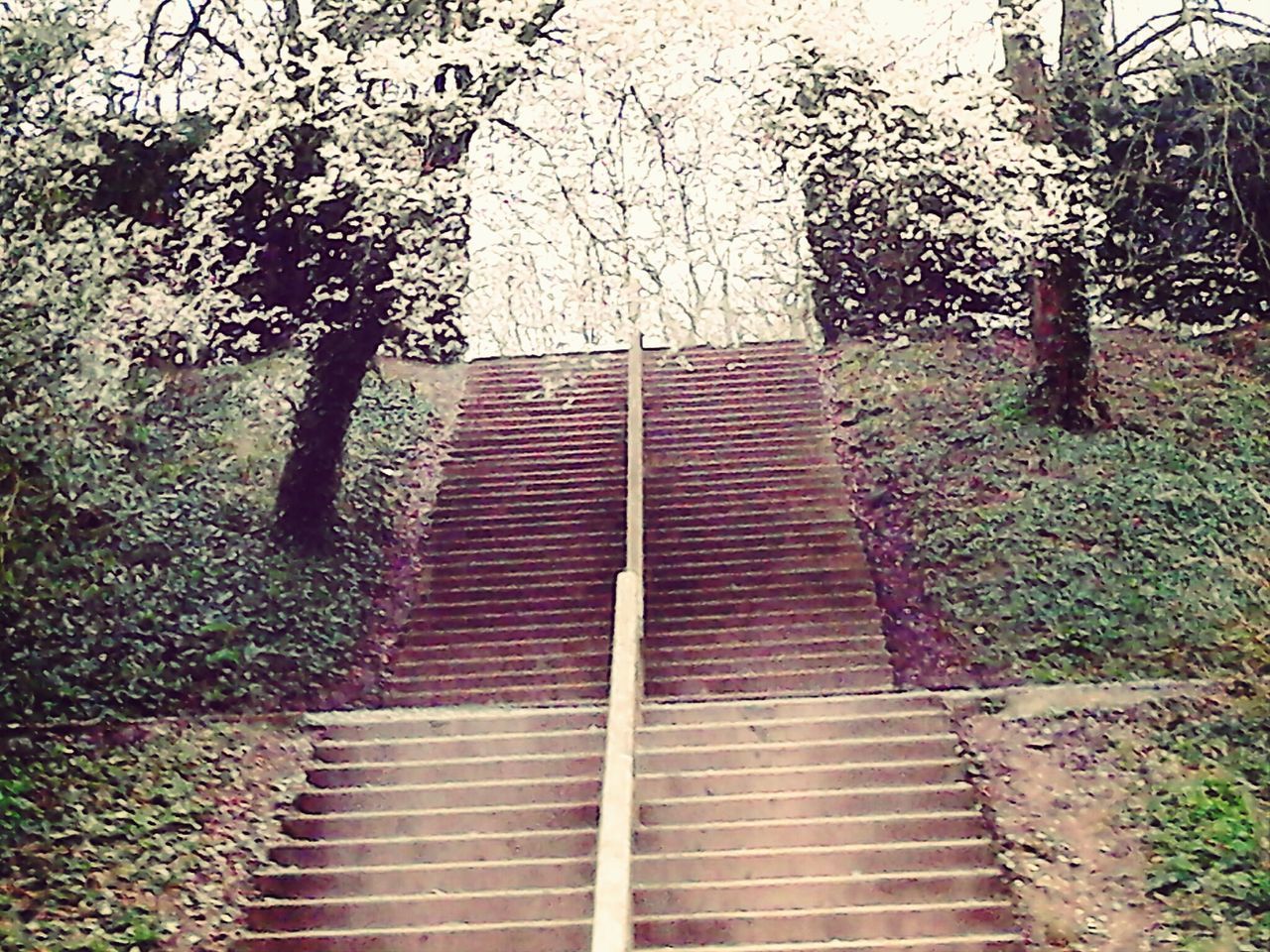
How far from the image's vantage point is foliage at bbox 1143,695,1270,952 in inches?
212

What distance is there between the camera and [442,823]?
6578 mm

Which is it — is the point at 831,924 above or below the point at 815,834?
below

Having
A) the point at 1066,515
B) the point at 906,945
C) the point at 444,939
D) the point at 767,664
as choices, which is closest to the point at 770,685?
the point at 767,664

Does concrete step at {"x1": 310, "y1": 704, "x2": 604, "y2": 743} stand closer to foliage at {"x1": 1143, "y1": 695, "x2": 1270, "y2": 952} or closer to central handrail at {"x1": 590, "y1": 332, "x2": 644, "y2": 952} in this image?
central handrail at {"x1": 590, "y1": 332, "x2": 644, "y2": 952}

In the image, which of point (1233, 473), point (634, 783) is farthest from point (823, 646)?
point (1233, 473)

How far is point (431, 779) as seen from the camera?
6.96 meters

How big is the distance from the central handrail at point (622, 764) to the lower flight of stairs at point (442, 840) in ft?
0.79

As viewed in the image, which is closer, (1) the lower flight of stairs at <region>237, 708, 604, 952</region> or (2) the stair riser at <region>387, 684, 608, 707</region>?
(1) the lower flight of stairs at <region>237, 708, 604, 952</region>

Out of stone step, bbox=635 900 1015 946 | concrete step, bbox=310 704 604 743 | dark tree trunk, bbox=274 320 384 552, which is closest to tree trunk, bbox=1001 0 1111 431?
concrete step, bbox=310 704 604 743

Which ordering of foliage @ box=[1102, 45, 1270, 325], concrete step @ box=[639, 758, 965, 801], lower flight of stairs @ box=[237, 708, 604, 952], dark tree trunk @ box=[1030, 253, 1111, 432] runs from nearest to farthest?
1. lower flight of stairs @ box=[237, 708, 604, 952]
2. concrete step @ box=[639, 758, 965, 801]
3. dark tree trunk @ box=[1030, 253, 1111, 432]
4. foliage @ box=[1102, 45, 1270, 325]

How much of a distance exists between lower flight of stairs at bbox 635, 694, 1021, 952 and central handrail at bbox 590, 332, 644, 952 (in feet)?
0.69

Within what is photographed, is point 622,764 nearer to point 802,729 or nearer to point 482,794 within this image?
point 482,794

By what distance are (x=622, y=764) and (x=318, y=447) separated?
186 inches

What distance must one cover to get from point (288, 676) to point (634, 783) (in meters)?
2.78
